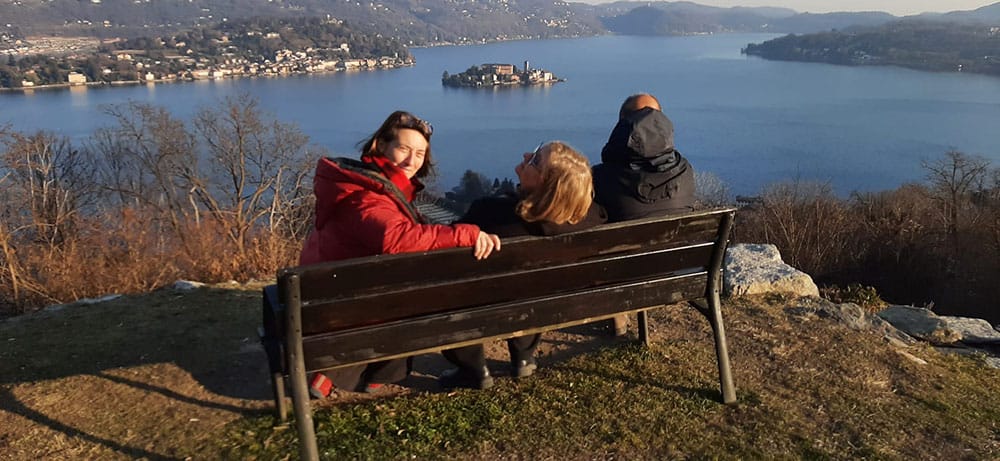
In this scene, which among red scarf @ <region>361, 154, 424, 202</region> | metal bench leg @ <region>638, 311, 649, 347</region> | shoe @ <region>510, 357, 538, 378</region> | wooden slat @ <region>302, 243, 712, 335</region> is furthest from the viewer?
metal bench leg @ <region>638, 311, 649, 347</region>

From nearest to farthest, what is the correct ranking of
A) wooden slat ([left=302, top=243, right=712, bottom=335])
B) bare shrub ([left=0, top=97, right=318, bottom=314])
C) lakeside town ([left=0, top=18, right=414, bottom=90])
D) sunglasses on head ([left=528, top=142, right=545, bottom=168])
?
wooden slat ([left=302, top=243, right=712, bottom=335]) < sunglasses on head ([left=528, top=142, right=545, bottom=168]) < bare shrub ([left=0, top=97, right=318, bottom=314]) < lakeside town ([left=0, top=18, right=414, bottom=90])

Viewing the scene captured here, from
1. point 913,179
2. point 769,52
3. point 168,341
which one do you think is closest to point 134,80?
point 913,179

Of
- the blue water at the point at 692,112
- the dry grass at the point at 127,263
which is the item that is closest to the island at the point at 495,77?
the blue water at the point at 692,112

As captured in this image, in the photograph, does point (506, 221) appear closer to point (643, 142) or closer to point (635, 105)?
point (643, 142)

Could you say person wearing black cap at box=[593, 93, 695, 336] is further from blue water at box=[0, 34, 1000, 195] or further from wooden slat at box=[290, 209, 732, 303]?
blue water at box=[0, 34, 1000, 195]

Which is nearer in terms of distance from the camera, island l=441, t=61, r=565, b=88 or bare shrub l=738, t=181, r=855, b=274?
bare shrub l=738, t=181, r=855, b=274

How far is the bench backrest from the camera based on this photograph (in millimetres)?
2498

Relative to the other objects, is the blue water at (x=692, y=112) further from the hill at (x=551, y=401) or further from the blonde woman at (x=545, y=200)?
the blonde woman at (x=545, y=200)

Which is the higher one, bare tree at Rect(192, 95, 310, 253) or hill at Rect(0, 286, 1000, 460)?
hill at Rect(0, 286, 1000, 460)

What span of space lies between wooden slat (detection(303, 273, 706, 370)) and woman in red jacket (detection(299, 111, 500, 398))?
0.32 m

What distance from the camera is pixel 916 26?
124 m

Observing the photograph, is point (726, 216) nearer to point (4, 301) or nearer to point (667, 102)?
point (4, 301)

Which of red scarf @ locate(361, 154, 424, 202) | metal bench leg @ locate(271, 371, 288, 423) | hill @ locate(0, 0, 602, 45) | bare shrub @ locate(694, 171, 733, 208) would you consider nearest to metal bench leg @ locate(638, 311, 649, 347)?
red scarf @ locate(361, 154, 424, 202)

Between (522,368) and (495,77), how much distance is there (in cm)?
9361
